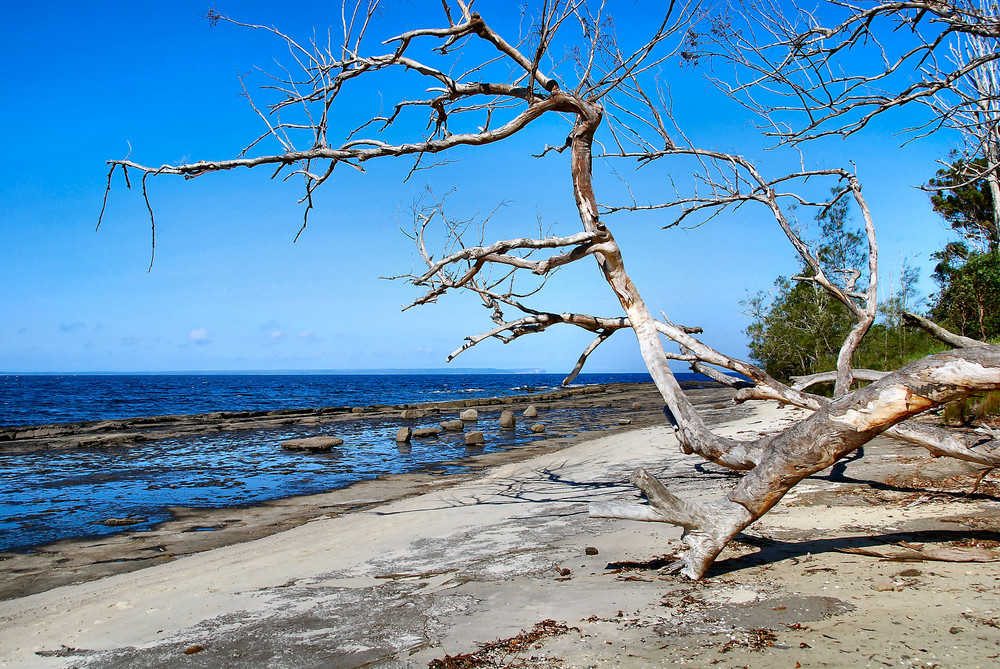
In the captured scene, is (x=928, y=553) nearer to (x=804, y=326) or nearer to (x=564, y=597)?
(x=564, y=597)

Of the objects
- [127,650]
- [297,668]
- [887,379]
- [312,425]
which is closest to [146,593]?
[127,650]

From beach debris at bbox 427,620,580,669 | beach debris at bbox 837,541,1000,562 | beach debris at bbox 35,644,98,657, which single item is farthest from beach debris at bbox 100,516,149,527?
beach debris at bbox 837,541,1000,562

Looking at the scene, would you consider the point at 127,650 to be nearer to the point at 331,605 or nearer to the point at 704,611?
the point at 331,605

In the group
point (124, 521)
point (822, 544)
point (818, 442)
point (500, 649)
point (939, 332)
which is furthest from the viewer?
point (124, 521)

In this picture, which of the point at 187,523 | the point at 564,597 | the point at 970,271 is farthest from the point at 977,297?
the point at 187,523

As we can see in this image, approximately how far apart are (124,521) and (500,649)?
30.6 ft

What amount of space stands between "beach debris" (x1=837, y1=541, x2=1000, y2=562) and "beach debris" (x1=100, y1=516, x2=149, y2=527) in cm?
1030

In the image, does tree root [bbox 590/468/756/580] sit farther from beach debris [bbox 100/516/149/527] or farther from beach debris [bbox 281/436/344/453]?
beach debris [bbox 281/436/344/453]

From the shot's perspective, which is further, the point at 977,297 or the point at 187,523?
the point at 977,297

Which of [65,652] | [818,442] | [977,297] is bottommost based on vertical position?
[65,652]

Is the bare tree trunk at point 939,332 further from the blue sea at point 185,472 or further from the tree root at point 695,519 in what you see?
the blue sea at point 185,472

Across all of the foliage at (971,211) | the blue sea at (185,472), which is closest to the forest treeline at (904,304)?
the foliage at (971,211)

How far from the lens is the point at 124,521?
33.2 ft

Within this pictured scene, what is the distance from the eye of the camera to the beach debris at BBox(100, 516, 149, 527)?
9914mm
